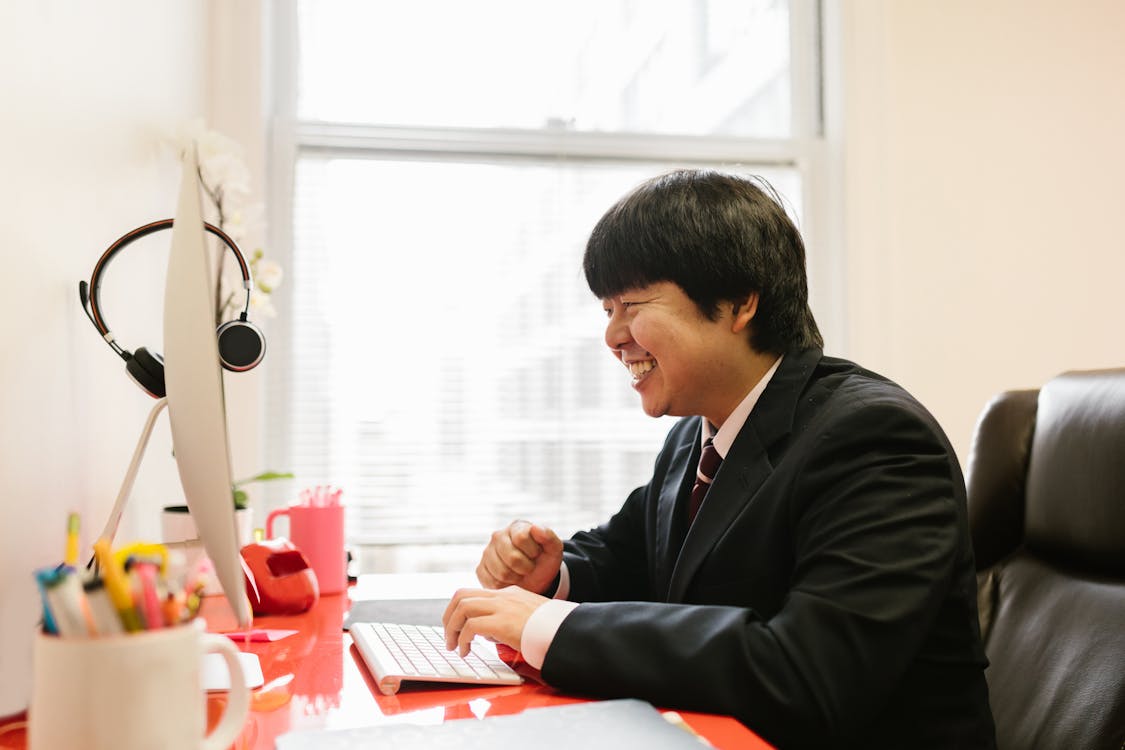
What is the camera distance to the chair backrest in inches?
43.8

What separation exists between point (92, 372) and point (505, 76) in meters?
1.64

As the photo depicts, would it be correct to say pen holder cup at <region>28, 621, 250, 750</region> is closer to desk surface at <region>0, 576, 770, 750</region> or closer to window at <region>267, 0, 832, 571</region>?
desk surface at <region>0, 576, 770, 750</region>

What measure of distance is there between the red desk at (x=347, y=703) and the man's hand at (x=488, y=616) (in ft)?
0.18

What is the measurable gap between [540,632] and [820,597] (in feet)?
0.89

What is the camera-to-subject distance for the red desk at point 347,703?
792 millimetres

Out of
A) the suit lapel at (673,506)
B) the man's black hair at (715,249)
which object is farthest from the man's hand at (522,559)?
the man's black hair at (715,249)

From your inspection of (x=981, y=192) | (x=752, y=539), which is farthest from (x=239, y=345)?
(x=981, y=192)

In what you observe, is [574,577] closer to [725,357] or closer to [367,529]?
[725,357]

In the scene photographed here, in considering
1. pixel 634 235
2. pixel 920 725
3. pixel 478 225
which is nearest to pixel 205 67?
pixel 478 225

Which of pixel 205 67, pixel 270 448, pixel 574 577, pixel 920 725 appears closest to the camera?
pixel 920 725

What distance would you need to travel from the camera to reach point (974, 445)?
4.59 ft

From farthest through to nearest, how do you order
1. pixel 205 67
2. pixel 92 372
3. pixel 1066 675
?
pixel 205 67
pixel 92 372
pixel 1066 675

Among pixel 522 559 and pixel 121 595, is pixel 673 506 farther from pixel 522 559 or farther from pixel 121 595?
pixel 121 595

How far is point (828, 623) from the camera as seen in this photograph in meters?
0.89
